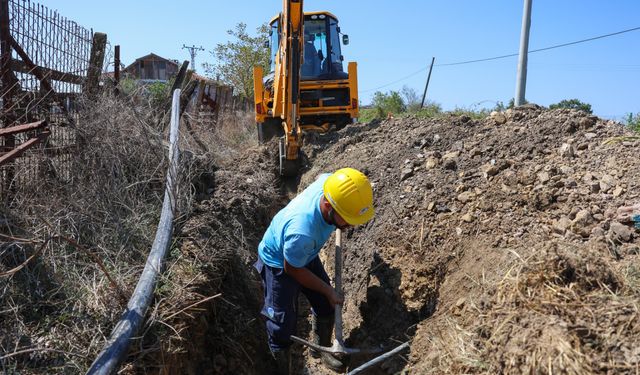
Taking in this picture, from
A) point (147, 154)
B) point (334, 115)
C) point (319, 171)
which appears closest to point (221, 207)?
point (147, 154)

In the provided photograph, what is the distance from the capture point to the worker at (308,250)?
3793 mm

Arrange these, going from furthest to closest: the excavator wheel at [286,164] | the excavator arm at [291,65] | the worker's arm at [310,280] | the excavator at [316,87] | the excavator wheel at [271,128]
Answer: the excavator wheel at [271,128], the excavator at [316,87], the excavator wheel at [286,164], the excavator arm at [291,65], the worker's arm at [310,280]

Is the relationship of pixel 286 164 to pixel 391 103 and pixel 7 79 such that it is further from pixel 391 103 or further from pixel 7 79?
pixel 391 103

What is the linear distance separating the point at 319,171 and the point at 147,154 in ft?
10.9

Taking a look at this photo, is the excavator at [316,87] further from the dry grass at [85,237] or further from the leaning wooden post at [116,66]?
the dry grass at [85,237]

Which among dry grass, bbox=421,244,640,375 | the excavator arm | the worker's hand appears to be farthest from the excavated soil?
the excavator arm

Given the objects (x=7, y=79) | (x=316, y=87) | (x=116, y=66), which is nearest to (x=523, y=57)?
(x=316, y=87)

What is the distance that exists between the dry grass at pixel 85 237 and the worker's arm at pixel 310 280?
96 cm

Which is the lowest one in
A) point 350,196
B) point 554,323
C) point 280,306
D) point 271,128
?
point 280,306

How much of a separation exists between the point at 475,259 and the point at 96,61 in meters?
5.02

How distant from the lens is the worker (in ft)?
12.4

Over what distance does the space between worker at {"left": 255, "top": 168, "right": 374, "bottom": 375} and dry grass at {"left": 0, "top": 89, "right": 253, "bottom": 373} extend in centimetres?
93

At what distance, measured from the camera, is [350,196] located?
377 cm

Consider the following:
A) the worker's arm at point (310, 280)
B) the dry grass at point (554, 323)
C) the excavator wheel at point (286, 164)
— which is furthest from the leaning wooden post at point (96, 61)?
the dry grass at point (554, 323)
